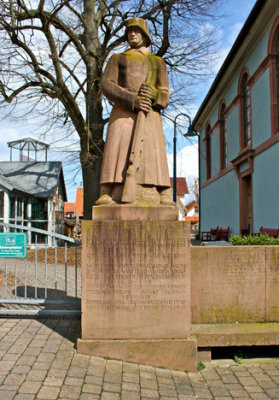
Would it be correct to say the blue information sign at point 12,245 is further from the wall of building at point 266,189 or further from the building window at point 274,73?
the building window at point 274,73

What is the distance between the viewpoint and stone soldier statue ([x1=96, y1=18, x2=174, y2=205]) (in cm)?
442

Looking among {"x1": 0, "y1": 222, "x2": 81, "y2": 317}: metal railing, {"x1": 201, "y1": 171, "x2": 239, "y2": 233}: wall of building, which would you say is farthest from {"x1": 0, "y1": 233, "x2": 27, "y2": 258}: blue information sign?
{"x1": 201, "y1": 171, "x2": 239, "y2": 233}: wall of building

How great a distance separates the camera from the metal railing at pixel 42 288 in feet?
16.3

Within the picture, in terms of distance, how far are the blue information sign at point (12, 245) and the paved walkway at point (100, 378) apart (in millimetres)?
1177

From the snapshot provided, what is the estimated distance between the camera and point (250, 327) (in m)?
4.39

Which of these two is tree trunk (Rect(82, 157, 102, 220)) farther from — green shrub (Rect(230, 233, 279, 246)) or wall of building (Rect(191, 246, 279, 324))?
wall of building (Rect(191, 246, 279, 324))

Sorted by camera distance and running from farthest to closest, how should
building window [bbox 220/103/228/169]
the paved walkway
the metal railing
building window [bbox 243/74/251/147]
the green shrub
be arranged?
building window [bbox 220/103/228/169], building window [bbox 243/74/251/147], the green shrub, the metal railing, the paved walkway

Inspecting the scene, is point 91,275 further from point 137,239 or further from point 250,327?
point 250,327

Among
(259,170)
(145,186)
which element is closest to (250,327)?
(145,186)

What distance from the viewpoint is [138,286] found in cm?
404

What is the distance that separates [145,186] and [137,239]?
2.52ft

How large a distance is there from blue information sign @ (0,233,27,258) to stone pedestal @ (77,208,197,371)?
153 cm

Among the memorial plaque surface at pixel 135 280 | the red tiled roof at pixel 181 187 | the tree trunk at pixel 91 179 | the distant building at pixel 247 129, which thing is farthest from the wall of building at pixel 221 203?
the red tiled roof at pixel 181 187

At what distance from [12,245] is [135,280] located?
6.99 feet
